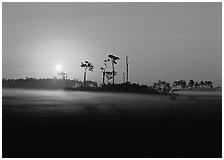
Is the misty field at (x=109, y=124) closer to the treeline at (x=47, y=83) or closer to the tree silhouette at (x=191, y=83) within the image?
the treeline at (x=47, y=83)

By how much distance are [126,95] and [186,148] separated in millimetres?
1914

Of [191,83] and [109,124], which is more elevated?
[191,83]

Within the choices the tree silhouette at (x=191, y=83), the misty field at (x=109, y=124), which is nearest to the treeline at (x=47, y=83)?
the misty field at (x=109, y=124)

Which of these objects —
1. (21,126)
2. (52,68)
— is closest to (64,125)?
(21,126)

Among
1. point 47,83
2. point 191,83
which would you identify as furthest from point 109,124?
point 191,83

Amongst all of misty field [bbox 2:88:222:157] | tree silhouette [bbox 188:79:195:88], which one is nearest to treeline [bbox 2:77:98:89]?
misty field [bbox 2:88:222:157]

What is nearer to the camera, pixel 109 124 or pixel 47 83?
pixel 109 124

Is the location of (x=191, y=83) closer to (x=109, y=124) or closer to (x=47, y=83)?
(x=109, y=124)

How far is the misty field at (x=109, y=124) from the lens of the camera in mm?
6695

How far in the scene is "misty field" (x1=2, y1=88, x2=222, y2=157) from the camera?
6695mm

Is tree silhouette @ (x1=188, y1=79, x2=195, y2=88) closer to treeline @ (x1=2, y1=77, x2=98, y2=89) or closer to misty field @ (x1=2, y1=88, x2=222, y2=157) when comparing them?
misty field @ (x1=2, y1=88, x2=222, y2=157)

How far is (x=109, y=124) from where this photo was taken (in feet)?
24.2

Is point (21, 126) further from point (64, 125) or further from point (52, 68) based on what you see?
point (52, 68)

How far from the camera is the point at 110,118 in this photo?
295 inches
